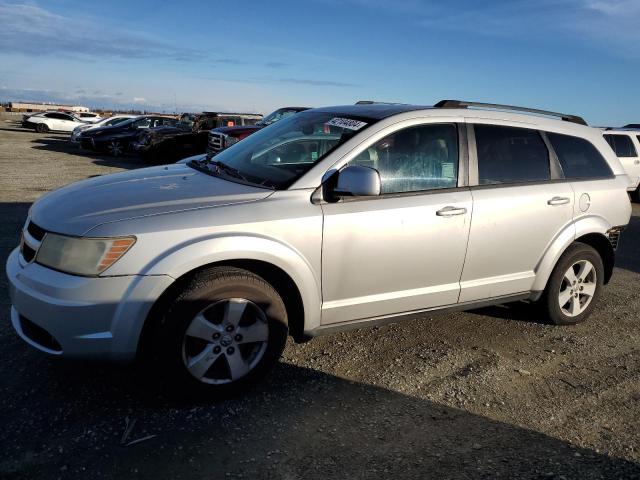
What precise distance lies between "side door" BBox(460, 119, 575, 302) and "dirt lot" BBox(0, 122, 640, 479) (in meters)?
0.58

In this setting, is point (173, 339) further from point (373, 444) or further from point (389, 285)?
point (389, 285)

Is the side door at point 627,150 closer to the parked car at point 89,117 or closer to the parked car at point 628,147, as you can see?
the parked car at point 628,147

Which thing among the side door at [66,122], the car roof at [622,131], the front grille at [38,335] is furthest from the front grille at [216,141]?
the side door at [66,122]

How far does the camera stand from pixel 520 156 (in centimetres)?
428

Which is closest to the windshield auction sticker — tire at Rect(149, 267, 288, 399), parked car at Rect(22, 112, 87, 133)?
tire at Rect(149, 267, 288, 399)

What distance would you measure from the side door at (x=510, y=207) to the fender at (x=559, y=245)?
0.15 feet

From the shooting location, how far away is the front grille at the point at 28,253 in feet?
10.1

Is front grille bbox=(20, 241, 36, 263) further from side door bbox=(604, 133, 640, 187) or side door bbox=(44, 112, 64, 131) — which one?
side door bbox=(44, 112, 64, 131)

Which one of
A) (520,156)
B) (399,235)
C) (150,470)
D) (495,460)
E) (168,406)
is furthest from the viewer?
(520,156)

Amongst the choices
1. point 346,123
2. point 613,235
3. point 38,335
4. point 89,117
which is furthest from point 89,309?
point 89,117

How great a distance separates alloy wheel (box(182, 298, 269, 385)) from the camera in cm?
307

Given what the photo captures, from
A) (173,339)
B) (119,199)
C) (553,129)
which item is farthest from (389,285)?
(553,129)

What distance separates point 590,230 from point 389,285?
2.04 metres

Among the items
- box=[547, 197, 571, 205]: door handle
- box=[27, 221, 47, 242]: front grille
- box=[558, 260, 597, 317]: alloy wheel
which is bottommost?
box=[558, 260, 597, 317]: alloy wheel
